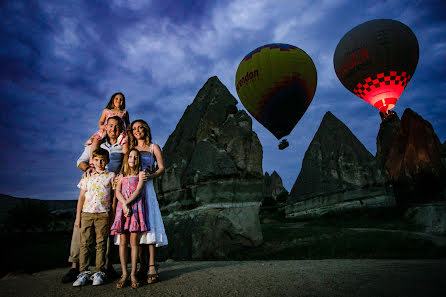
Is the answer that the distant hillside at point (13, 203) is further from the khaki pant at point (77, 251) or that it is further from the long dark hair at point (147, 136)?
the long dark hair at point (147, 136)

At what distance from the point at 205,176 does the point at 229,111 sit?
7.91ft

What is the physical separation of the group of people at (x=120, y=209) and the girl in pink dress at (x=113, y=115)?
0.07 feet

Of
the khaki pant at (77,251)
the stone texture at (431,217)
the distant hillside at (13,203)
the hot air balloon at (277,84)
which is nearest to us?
the khaki pant at (77,251)

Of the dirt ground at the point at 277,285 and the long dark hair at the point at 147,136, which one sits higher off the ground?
the long dark hair at the point at 147,136

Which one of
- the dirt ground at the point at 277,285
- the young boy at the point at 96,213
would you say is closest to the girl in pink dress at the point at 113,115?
the young boy at the point at 96,213

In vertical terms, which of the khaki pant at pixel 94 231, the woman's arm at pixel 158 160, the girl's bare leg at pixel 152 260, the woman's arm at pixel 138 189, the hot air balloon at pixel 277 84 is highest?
the hot air balloon at pixel 277 84

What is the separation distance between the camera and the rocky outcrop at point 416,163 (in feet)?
48.8

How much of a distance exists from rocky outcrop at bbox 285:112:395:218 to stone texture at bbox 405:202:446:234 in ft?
10.2

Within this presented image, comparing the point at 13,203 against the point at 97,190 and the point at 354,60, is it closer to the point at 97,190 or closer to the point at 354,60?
the point at 97,190

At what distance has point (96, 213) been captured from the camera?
2834 mm

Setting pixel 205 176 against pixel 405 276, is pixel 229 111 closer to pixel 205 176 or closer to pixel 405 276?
pixel 205 176

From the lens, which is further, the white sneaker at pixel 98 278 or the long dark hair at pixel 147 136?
the long dark hair at pixel 147 136

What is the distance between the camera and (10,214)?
861 inches

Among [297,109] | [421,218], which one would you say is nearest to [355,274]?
[297,109]
